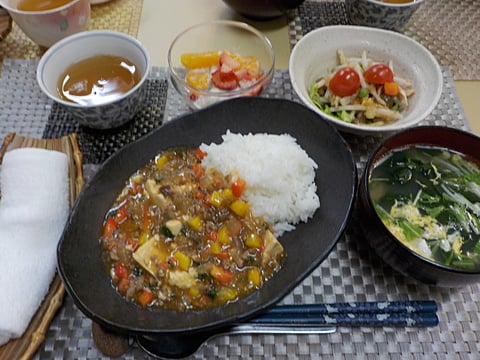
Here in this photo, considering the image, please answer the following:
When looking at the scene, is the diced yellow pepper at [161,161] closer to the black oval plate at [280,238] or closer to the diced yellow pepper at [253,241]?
the black oval plate at [280,238]

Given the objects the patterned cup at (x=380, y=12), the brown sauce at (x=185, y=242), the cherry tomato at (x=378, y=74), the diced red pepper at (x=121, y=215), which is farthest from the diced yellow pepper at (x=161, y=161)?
the patterned cup at (x=380, y=12)

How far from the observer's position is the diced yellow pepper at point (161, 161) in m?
1.79

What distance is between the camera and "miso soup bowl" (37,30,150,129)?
1813 mm

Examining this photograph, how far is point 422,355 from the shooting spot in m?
1.47

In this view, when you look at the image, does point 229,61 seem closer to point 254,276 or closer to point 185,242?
point 185,242

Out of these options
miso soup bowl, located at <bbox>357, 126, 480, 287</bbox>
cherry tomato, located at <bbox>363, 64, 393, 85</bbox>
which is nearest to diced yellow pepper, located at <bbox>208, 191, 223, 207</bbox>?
miso soup bowl, located at <bbox>357, 126, 480, 287</bbox>

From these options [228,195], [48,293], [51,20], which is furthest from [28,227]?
[51,20]

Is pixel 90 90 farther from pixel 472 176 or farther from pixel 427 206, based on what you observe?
pixel 472 176

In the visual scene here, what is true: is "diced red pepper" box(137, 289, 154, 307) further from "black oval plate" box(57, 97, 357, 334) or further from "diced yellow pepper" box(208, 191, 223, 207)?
"diced yellow pepper" box(208, 191, 223, 207)

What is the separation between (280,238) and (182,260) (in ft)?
1.29

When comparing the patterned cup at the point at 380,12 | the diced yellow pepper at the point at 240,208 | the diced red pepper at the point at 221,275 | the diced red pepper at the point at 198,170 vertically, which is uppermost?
the patterned cup at the point at 380,12

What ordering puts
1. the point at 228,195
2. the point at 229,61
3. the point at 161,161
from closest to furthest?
the point at 228,195, the point at 161,161, the point at 229,61

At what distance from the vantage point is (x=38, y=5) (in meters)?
2.18

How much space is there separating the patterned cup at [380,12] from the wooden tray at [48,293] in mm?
1708
